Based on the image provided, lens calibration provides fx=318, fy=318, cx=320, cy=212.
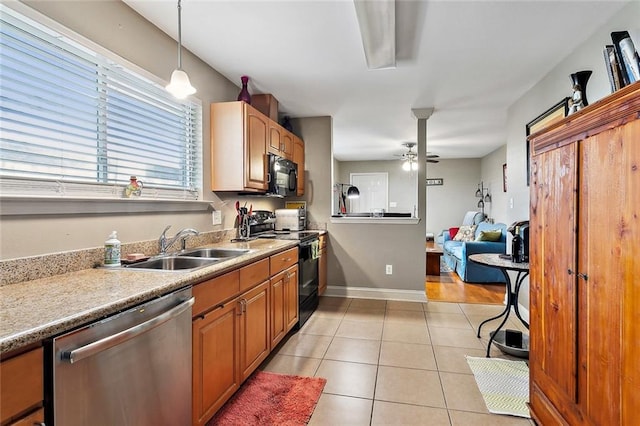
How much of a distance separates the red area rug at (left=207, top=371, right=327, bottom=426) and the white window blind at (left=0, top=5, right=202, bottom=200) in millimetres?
1407

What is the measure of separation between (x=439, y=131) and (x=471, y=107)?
1.30 meters

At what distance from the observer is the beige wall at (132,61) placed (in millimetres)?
1400

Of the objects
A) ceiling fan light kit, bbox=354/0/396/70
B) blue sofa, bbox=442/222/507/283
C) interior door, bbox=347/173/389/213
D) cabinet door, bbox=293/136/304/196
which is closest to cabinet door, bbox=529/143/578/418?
ceiling fan light kit, bbox=354/0/396/70

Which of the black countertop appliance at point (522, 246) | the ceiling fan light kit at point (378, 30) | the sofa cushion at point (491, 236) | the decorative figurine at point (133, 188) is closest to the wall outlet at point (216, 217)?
the decorative figurine at point (133, 188)

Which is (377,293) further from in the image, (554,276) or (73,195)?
(73,195)

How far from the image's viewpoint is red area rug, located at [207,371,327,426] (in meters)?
1.75

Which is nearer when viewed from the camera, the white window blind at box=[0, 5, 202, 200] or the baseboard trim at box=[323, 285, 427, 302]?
the white window blind at box=[0, 5, 202, 200]

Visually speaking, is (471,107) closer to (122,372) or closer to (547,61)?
(547,61)

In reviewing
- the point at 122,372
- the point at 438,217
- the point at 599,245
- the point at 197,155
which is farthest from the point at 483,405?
the point at 438,217

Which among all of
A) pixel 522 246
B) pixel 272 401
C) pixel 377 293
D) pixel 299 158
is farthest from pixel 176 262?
pixel 377 293

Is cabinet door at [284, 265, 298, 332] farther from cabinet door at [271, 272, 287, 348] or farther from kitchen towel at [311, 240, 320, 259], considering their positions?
kitchen towel at [311, 240, 320, 259]

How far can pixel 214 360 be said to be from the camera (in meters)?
1.65

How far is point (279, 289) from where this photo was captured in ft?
8.31

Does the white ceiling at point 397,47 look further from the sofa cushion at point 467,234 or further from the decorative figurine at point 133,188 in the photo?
the sofa cushion at point 467,234
